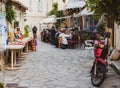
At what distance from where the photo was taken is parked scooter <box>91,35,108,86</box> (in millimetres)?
11117

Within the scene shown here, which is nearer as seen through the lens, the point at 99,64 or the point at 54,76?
the point at 99,64

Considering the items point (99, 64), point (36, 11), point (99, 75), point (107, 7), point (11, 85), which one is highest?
point (36, 11)

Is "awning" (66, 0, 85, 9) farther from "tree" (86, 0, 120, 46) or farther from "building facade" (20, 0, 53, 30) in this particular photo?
"building facade" (20, 0, 53, 30)

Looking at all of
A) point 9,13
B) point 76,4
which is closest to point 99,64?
point 9,13

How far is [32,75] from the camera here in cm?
Result: 1366

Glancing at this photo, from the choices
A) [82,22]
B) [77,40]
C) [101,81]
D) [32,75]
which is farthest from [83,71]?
[82,22]

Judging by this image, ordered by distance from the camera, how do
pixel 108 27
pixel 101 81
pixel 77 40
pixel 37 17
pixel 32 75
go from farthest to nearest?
pixel 37 17, pixel 77 40, pixel 108 27, pixel 32 75, pixel 101 81

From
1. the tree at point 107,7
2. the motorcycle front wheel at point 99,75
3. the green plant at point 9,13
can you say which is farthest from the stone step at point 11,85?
the green plant at point 9,13

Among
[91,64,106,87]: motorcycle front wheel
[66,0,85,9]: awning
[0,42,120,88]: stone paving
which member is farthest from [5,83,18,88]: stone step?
[66,0,85,9]: awning

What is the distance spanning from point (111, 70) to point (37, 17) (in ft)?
138

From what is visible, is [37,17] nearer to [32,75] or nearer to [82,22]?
[82,22]

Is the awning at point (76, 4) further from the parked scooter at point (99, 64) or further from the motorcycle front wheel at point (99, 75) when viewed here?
the motorcycle front wheel at point (99, 75)

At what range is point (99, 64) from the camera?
1126cm

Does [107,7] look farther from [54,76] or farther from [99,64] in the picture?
[54,76]
